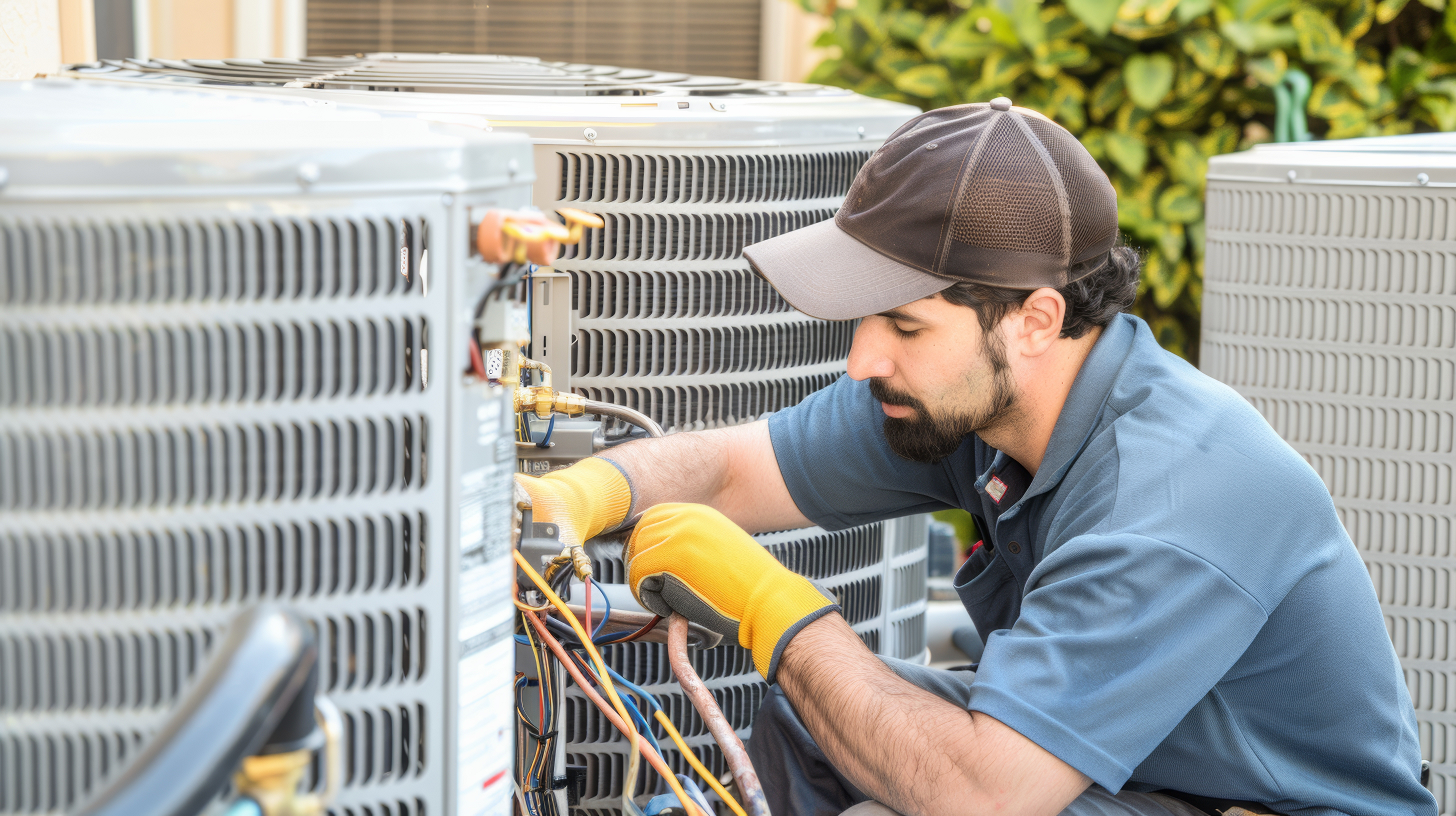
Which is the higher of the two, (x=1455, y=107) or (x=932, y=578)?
(x=1455, y=107)

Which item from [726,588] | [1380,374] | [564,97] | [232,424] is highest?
[564,97]

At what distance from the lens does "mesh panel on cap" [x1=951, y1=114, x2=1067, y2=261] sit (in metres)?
1.57

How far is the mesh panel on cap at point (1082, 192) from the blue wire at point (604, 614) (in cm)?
71

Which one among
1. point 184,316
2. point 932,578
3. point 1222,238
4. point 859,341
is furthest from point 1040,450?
point 932,578

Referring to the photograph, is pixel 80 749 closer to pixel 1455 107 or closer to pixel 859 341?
pixel 859 341

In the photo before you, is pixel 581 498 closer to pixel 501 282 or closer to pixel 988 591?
pixel 988 591

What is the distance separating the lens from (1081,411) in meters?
1.67

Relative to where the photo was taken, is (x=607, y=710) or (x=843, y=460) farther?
(x=843, y=460)

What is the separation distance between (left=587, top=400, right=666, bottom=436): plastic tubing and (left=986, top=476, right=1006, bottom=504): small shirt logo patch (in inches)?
18.0

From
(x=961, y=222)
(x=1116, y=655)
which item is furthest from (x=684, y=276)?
(x=1116, y=655)

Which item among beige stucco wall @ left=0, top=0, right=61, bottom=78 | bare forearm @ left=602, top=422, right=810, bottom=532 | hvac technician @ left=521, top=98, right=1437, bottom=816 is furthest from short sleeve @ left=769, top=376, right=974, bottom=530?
beige stucco wall @ left=0, top=0, right=61, bottom=78

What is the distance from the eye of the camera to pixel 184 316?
2.85ft

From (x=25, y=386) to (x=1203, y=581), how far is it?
114 cm

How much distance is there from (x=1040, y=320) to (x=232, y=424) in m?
1.06
